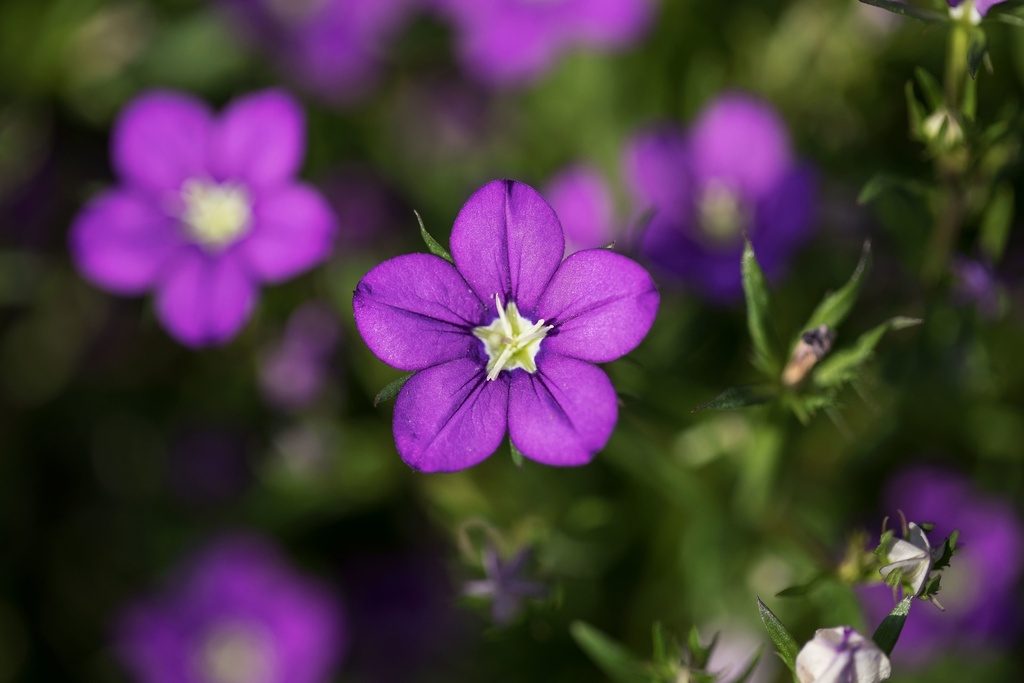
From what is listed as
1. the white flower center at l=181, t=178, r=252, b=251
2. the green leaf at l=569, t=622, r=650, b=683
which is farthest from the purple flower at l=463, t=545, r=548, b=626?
the white flower center at l=181, t=178, r=252, b=251

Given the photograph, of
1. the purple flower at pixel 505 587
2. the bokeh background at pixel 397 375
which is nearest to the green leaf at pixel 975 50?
the bokeh background at pixel 397 375

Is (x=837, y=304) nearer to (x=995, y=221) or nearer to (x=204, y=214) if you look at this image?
(x=995, y=221)

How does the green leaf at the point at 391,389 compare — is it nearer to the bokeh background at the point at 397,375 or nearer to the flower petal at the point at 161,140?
the bokeh background at the point at 397,375

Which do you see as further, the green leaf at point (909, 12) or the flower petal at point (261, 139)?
the flower petal at point (261, 139)

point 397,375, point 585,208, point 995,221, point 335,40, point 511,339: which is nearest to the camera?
point 511,339

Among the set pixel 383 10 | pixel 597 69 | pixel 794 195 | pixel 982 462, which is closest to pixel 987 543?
pixel 982 462

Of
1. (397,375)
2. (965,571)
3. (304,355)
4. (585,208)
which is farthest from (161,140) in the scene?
(965,571)

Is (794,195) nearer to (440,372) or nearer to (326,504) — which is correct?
(440,372)

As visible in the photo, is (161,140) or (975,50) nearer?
(975,50)
